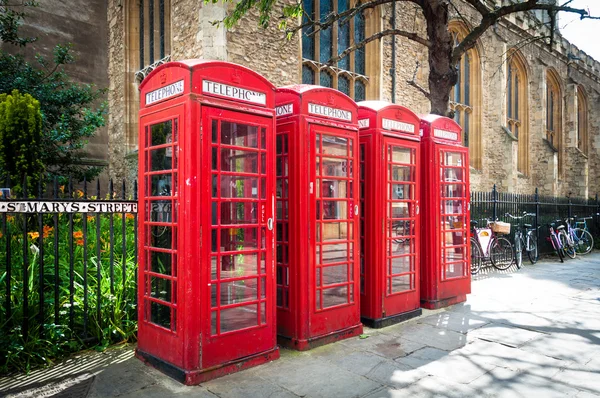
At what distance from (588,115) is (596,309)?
2851cm

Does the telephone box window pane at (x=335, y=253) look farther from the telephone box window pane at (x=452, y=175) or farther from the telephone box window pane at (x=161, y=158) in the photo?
the telephone box window pane at (x=452, y=175)

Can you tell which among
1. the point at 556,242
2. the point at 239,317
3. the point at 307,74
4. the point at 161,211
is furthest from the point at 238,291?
the point at 556,242

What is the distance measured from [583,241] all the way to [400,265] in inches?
432

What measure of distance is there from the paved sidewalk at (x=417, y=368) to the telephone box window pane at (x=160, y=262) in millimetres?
866

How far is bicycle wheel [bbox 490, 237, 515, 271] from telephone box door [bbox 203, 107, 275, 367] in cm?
749

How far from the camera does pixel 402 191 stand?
5.72m

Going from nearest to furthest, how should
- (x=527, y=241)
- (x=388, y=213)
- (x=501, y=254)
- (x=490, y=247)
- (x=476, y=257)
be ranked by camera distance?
1. (x=388, y=213)
2. (x=476, y=257)
3. (x=490, y=247)
4. (x=501, y=254)
5. (x=527, y=241)

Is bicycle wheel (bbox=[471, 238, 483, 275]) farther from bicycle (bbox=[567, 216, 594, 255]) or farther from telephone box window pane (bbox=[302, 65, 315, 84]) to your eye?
telephone box window pane (bbox=[302, 65, 315, 84])

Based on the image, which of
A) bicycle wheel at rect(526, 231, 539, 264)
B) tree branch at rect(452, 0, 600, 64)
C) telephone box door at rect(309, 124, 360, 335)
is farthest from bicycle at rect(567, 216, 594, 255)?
telephone box door at rect(309, 124, 360, 335)

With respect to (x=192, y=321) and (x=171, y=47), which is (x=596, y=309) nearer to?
(x=192, y=321)

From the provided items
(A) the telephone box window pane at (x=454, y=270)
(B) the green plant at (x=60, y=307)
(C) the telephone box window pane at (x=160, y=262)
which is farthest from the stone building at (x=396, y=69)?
(C) the telephone box window pane at (x=160, y=262)

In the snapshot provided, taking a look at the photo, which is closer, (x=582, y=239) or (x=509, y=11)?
(x=509, y=11)

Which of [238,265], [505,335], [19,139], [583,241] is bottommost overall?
[505,335]

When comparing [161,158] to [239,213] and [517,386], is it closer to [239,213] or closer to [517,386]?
[239,213]
